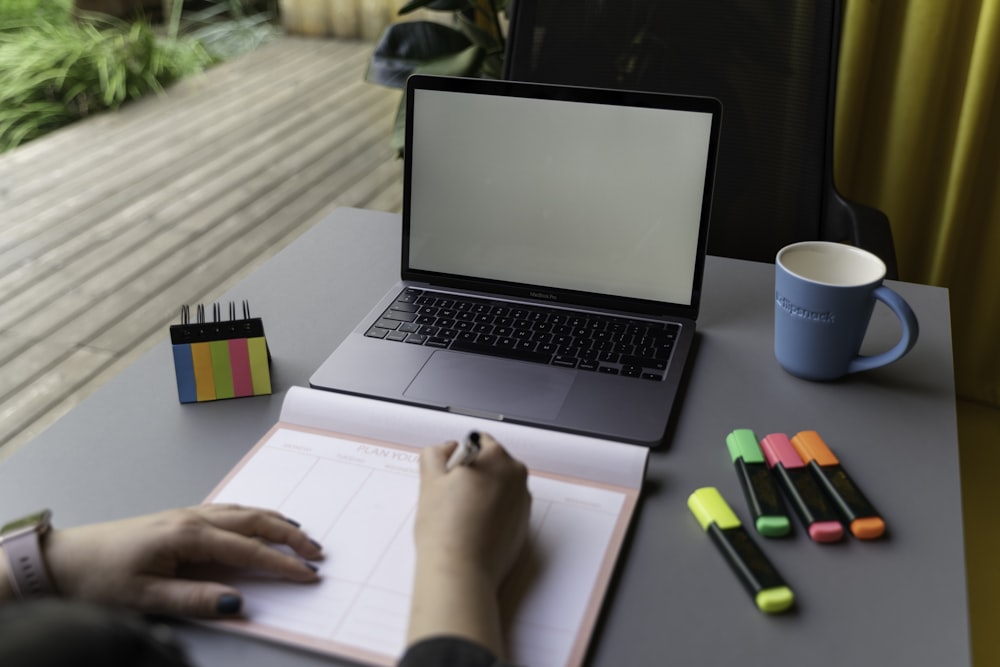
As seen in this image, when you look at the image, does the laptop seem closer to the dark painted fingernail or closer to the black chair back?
the dark painted fingernail

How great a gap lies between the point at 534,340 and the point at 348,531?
33 centimetres

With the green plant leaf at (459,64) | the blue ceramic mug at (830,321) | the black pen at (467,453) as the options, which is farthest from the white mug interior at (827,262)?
the green plant leaf at (459,64)

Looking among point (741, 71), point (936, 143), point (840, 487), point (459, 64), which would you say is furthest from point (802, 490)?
point (459, 64)

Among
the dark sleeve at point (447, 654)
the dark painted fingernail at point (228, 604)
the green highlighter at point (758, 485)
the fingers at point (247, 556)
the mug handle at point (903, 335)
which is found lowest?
the dark painted fingernail at point (228, 604)

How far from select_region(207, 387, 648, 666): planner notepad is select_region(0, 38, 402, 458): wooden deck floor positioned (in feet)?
4.82

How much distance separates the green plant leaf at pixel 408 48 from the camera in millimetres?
1789

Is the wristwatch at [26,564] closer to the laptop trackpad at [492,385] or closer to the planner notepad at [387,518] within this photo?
the planner notepad at [387,518]

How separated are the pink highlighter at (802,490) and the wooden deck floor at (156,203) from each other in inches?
69.5

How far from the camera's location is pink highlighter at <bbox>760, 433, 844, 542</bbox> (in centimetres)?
69

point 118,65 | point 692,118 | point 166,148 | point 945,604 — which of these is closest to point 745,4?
point 692,118

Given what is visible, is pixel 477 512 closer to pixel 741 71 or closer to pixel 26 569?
pixel 26 569

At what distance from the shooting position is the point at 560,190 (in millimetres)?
997

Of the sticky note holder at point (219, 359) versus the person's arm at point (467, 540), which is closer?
the person's arm at point (467, 540)

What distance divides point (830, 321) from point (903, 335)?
0.07 m
